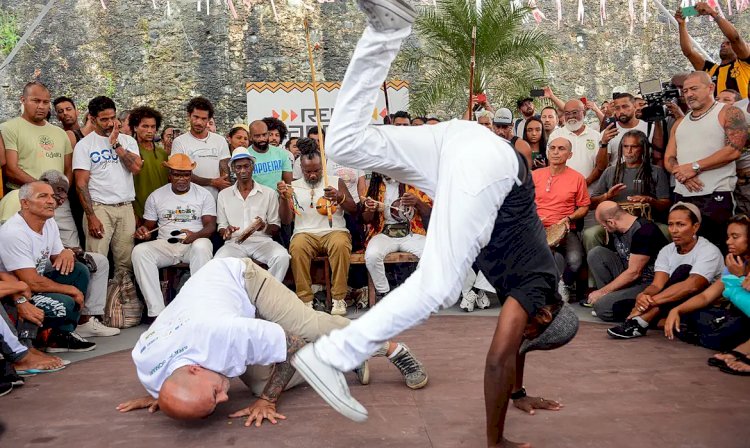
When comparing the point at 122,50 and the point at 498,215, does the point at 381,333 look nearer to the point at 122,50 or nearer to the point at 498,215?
the point at 498,215

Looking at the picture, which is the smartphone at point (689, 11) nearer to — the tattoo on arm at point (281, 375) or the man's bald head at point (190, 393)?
the tattoo on arm at point (281, 375)

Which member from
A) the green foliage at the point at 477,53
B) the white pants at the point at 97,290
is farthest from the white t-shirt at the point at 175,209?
the green foliage at the point at 477,53

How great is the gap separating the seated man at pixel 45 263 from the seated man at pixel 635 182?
14.1 ft

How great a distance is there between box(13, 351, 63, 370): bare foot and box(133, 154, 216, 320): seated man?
133cm

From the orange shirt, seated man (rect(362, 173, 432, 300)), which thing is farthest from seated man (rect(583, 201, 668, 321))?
seated man (rect(362, 173, 432, 300))

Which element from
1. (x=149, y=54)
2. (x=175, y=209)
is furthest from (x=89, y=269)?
(x=149, y=54)

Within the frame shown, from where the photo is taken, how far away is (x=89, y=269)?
557 cm

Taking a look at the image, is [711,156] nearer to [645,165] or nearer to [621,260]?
[645,165]

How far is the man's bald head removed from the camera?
3.12 metres

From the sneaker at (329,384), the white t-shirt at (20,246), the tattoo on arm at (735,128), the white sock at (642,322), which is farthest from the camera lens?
the tattoo on arm at (735,128)

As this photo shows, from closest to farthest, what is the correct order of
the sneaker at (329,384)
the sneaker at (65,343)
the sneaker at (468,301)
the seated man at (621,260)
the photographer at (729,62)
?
1. the sneaker at (329,384)
2. the sneaker at (65,343)
3. the seated man at (621,260)
4. the photographer at (729,62)
5. the sneaker at (468,301)

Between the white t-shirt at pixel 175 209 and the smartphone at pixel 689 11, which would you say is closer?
the smartphone at pixel 689 11

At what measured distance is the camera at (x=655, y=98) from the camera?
6.14 meters

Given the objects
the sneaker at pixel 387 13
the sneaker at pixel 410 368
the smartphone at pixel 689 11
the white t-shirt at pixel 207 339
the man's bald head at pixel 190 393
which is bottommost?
the sneaker at pixel 410 368
